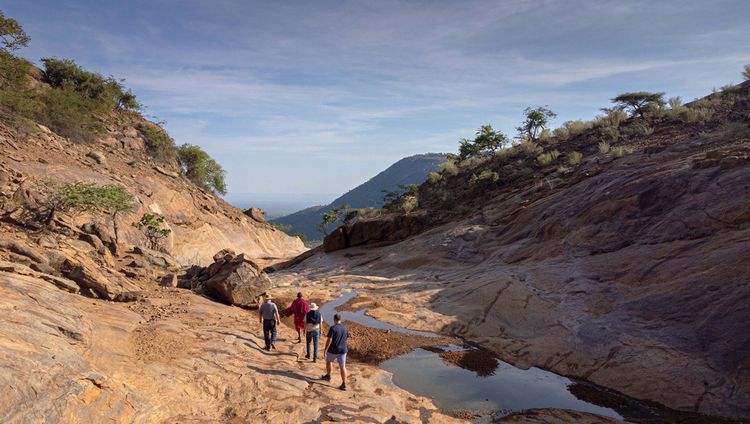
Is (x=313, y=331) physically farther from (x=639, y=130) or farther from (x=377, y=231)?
(x=639, y=130)

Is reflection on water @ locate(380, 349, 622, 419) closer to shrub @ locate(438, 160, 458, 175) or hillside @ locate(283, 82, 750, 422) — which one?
hillside @ locate(283, 82, 750, 422)

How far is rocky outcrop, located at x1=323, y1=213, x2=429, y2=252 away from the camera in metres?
33.8

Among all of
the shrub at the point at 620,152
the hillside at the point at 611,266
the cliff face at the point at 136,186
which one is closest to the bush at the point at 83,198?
the cliff face at the point at 136,186

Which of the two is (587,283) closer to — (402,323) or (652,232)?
(652,232)

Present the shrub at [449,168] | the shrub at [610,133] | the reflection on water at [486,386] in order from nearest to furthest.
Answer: the reflection on water at [486,386]
the shrub at [610,133]
the shrub at [449,168]

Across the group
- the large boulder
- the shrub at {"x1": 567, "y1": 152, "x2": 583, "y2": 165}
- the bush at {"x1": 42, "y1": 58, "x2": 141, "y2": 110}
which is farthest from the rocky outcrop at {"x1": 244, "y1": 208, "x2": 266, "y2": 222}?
the shrub at {"x1": 567, "y1": 152, "x2": 583, "y2": 165}

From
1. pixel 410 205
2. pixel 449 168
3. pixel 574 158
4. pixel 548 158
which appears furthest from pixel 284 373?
pixel 449 168

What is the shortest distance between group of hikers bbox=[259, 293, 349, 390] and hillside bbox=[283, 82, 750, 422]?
5673 millimetres

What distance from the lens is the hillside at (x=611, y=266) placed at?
1097cm

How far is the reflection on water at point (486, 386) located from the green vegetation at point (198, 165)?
4599 cm

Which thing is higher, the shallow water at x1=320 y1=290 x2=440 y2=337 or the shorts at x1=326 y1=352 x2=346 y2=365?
the shorts at x1=326 y1=352 x2=346 y2=365

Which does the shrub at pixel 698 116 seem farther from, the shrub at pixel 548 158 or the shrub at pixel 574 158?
the shrub at pixel 548 158

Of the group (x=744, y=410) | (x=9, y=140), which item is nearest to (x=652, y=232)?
(x=744, y=410)

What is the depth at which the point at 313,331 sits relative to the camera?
12.2 meters
